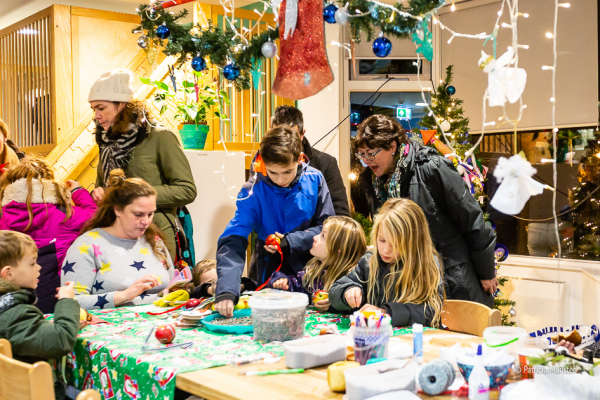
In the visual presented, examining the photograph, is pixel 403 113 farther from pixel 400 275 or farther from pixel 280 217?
pixel 400 275

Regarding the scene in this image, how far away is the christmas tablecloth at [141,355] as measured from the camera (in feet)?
4.83

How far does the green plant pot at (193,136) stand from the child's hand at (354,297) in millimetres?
2292

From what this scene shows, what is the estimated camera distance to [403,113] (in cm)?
514

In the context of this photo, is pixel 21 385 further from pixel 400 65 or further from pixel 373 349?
pixel 400 65

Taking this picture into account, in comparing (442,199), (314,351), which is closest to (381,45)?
(314,351)

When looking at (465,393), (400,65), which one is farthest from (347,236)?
(400,65)

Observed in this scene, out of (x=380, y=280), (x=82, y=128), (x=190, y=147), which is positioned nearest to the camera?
(x=380, y=280)

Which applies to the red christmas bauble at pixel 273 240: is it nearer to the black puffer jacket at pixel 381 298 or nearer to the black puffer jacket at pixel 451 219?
the black puffer jacket at pixel 381 298

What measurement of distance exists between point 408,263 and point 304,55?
0.78 metres

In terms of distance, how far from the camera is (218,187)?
13.4 ft

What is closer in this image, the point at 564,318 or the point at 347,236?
the point at 347,236

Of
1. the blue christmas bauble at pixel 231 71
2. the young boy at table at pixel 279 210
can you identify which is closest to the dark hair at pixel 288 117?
the young boy at table at pixel 279 210

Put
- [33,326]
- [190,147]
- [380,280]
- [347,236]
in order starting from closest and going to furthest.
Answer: [33,326] < [380,280] < [347,236] < [190,147]

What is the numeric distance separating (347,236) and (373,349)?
0.89 meters
